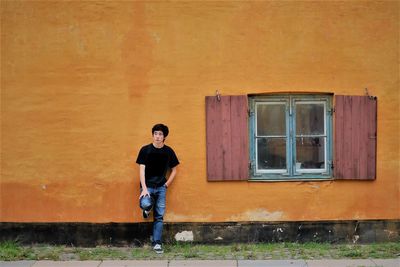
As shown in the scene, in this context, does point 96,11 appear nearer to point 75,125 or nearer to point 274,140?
point 75,125

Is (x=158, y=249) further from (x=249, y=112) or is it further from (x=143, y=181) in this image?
(x=249, y=112)

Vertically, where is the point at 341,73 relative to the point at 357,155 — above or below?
above

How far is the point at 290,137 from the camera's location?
7312 millimetres

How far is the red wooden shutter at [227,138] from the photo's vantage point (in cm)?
716

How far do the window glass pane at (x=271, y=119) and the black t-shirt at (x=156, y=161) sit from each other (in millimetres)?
1287

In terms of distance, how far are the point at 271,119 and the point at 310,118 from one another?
0.54 m

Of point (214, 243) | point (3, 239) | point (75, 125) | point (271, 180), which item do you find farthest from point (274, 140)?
point (3, 239)

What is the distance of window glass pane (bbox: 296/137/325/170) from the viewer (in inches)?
289

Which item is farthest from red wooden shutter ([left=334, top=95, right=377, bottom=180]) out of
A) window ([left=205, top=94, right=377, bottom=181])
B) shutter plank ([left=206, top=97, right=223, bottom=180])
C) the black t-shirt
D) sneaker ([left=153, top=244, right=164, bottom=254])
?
sneaker ([left=153, top=244, right=164, bottom=254])

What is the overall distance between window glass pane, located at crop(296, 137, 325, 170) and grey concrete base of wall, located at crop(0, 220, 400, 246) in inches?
31.5

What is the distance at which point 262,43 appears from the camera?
716 centimetres

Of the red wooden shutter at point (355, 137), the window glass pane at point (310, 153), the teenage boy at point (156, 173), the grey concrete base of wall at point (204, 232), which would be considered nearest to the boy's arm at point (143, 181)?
the teenage boy at point (156, 173)

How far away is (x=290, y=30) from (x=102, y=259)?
Result: 3.91 meters

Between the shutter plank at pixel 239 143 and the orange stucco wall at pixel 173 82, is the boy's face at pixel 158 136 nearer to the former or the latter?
the orange stucco wall at pixel 173 82
